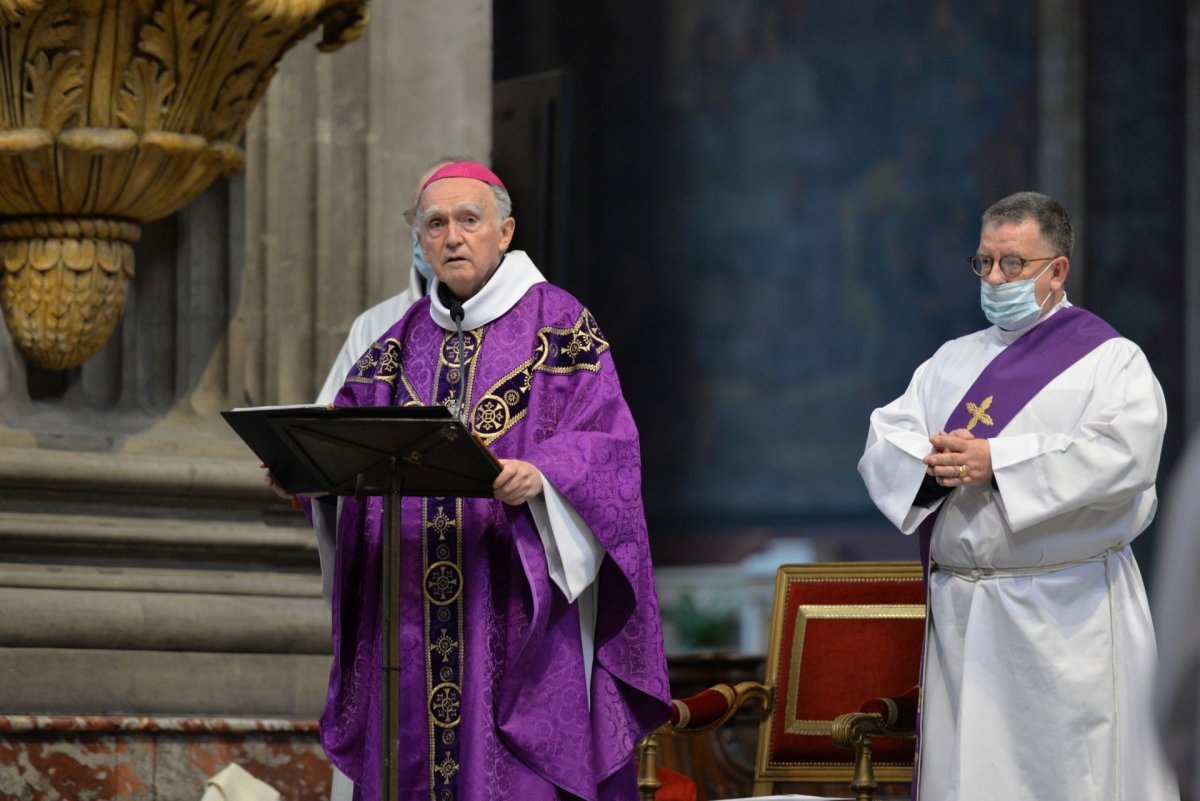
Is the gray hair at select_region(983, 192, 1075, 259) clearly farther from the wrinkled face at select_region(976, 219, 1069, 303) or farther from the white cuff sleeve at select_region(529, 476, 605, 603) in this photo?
the white cuff sleeve at select_region(529, 476, 605, 603)

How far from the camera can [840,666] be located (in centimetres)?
561

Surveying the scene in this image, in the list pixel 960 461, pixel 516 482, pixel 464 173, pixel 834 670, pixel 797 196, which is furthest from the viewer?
pixel 797 196

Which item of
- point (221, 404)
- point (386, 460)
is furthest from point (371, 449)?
point (221, 404)

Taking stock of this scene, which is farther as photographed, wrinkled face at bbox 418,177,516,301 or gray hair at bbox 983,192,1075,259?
gray hair at bbox 983,192,1075,259

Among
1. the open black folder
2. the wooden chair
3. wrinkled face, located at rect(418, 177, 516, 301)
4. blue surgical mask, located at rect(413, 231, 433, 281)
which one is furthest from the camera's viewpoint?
the wooden chair

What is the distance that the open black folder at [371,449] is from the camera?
3.65 metres

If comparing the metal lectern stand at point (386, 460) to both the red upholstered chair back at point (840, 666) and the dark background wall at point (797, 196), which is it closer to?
the red upholstered chair back at point (840, 666)

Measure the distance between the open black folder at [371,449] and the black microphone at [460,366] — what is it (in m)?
0.36

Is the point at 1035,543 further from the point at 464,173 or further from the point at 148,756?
the point at 148,756

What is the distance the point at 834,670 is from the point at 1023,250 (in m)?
1.36

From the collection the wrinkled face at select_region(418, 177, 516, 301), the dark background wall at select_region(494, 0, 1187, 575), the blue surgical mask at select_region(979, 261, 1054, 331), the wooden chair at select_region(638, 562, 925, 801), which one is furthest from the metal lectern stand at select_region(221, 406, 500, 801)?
the dark background wall at select_region(494, 0, 1187, 575)

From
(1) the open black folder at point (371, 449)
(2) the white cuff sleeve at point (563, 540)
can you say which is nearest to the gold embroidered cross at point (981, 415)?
(2) the white cuff sleeve at point (563, 540)

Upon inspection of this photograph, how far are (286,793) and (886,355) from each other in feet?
21.4

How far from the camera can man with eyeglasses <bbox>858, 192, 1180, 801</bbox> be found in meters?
4.62
